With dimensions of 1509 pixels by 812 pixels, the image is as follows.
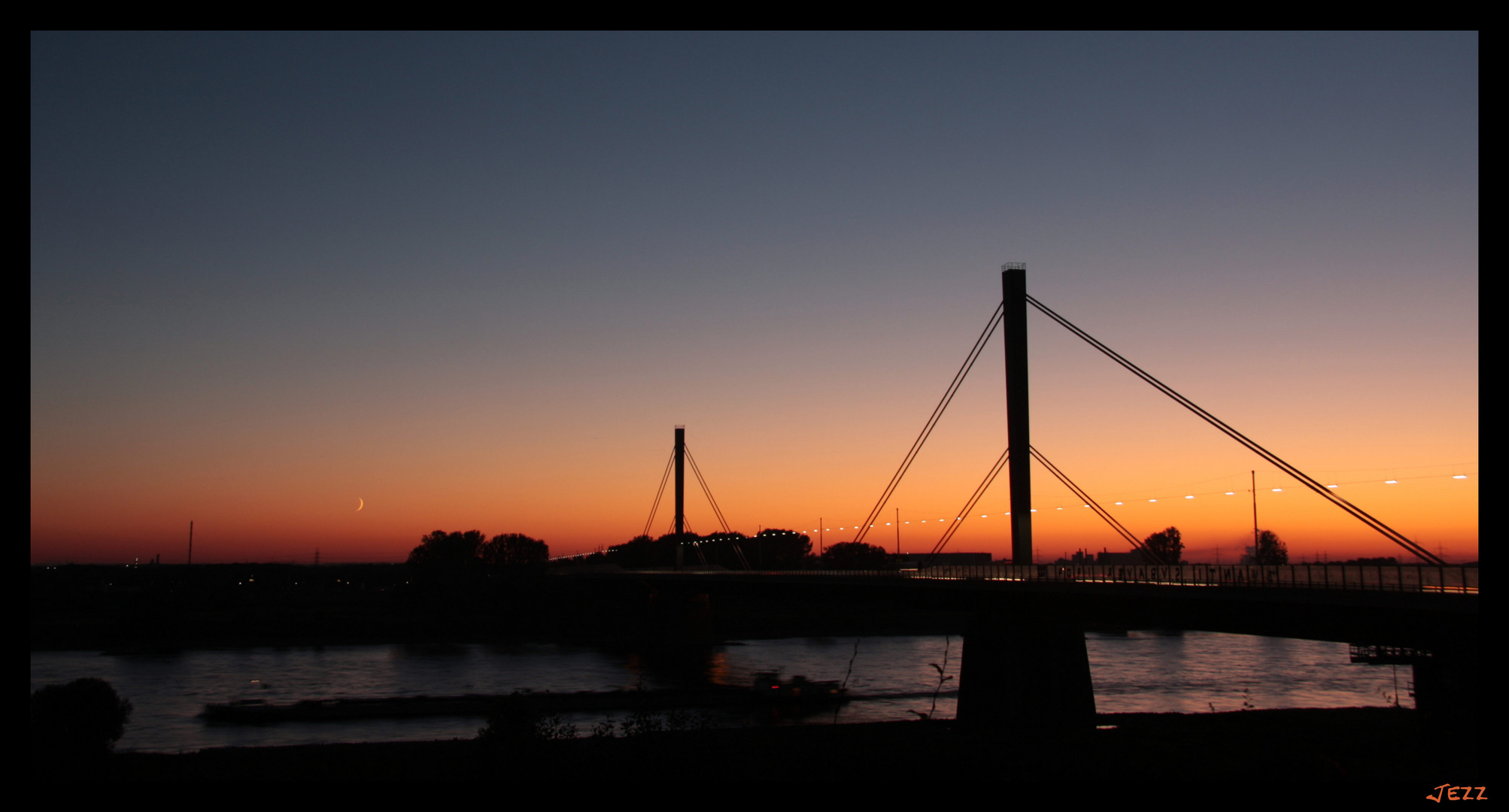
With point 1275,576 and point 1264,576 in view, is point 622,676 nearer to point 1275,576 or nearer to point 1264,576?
point 1264,576

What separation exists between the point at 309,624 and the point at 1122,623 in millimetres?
116944

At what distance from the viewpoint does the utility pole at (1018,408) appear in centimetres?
4381

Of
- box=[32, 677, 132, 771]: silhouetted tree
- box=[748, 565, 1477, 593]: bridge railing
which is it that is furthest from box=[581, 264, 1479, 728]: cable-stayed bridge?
box=[32, 677, 132, 771]: silhouetted tree

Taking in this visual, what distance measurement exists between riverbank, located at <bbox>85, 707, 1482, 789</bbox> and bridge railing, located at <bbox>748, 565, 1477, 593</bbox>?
198 inches

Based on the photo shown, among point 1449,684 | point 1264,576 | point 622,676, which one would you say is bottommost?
point 622,676

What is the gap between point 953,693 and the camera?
6494 cm

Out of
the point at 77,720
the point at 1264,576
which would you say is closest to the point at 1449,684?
the point at 1264,576

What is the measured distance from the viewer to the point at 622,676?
3108 inches

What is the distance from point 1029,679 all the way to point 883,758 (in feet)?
49.6

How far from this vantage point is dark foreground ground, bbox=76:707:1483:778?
2720 cm

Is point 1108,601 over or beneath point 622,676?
over

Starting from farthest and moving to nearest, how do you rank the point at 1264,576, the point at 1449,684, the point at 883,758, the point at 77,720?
the point at 77,720
the point at 1449,684
the point at 1264,576
the point at 883,758
